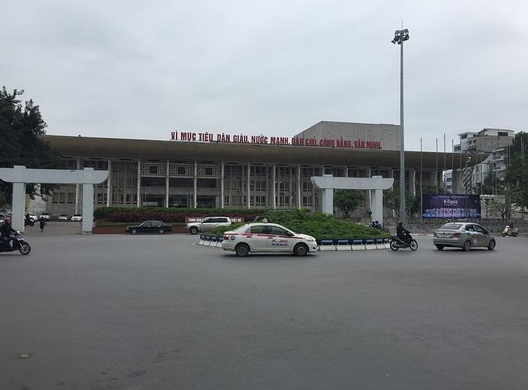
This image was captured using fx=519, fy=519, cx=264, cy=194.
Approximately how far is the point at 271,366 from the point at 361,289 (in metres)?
6.50

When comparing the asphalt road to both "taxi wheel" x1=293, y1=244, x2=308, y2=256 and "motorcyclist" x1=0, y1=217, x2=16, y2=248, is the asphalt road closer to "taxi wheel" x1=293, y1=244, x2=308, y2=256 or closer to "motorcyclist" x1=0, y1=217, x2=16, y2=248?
"motorcyclist" x1=0, y1=217, x2=16, y2=248

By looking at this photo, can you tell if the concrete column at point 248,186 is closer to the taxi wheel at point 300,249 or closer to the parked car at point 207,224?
the parked car at point 207,224

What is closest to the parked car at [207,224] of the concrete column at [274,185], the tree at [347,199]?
the tree at [347,199]

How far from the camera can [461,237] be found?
84.1 feet

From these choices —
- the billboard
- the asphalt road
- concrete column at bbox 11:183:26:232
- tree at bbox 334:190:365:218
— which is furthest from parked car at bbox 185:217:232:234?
tree at bbox 334:190:365:218

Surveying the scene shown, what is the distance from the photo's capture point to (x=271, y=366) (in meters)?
5.93

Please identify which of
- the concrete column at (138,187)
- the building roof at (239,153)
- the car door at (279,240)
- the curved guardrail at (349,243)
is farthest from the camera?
the concrete column at (138,187)

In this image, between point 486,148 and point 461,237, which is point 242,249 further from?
point 486,148

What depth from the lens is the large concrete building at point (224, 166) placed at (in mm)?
90125

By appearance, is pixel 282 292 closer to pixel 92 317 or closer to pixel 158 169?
pixel 92 317

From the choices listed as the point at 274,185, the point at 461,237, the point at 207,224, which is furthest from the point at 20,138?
the point at 274,185

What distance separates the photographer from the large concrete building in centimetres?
9012

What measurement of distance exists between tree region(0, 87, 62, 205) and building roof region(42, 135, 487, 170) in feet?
99.7

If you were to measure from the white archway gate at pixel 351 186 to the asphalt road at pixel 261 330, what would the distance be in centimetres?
2868
